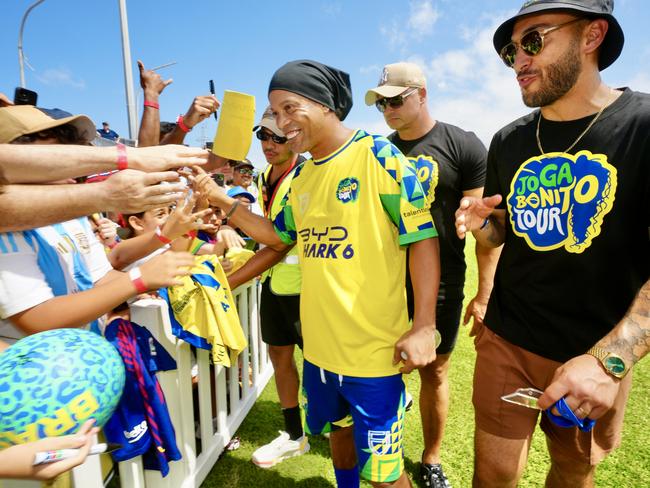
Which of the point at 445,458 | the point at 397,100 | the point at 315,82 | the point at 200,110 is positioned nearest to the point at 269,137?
the point at 200,110

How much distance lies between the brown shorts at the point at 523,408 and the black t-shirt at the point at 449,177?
81 centimetres

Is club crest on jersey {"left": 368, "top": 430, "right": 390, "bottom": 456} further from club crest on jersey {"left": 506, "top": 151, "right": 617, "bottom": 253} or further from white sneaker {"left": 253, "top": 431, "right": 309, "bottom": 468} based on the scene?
white sneaker {"left": 253, "top": 431, "right": 309, "bottom": 468}

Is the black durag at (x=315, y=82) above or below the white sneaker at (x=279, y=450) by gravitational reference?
above

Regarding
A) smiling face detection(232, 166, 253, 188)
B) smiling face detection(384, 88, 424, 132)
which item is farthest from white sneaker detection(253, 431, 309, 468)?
smiling face detection(232, 166, 253, 188)

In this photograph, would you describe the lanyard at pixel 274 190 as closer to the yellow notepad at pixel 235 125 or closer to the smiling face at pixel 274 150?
the smiling face at pixel 274 150

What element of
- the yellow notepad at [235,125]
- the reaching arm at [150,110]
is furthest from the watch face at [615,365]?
the reaching arm at [150,110]

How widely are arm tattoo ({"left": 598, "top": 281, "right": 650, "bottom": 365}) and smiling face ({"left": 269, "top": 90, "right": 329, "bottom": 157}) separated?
59.5 inches

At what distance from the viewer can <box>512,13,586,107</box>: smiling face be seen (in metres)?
1.60

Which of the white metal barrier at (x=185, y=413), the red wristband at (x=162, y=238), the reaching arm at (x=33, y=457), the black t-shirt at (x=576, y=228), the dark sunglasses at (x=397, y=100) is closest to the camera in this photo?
the reaching arm at (x=33, y=457)

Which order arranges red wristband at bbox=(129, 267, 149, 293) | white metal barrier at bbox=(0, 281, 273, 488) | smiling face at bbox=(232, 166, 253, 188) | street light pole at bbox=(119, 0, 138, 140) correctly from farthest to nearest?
street light pole at bbox=(119, 0, 138, 140) → smiling face at bbox=(232, 166, 253, 188) → white metal barrier at bbox=(0, 281, 273, 488) → red wristband at bbox=(129, 267, 149, 293)

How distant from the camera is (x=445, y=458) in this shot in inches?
119

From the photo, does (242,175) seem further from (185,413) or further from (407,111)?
(185,413)

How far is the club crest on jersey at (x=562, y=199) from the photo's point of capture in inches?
61.4

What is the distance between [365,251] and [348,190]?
32 cm
